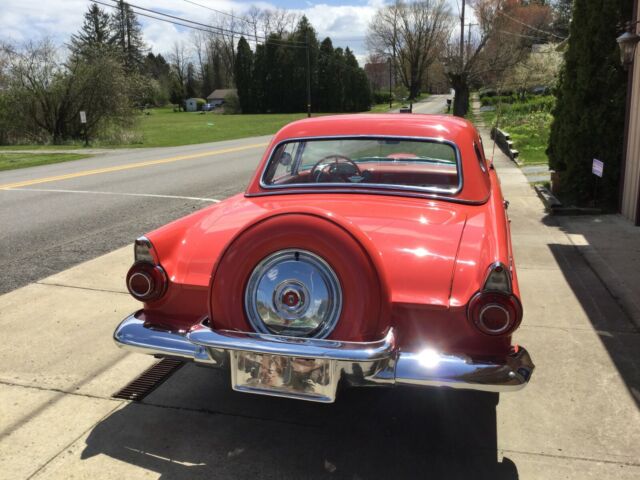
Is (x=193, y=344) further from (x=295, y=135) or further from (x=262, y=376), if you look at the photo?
(x=295, y=135)

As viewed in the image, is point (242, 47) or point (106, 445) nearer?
point (106, 445)

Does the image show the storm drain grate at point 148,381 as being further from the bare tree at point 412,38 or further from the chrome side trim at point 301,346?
Answer: the bare tree at point 412,38

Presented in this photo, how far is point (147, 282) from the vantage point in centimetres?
306

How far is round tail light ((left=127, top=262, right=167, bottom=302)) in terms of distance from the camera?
10.0 feet

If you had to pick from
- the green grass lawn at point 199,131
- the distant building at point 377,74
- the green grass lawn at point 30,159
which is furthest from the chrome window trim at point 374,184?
the distant building at point 377,74

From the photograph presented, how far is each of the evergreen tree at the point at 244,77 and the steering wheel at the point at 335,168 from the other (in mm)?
74966

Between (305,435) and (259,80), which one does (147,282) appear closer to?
(305,435)

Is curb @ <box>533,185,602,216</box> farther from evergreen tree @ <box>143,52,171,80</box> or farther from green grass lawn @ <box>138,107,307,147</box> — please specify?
evergreen tree @ <box>143,52,171,80</box>

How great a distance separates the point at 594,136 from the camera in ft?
28.7

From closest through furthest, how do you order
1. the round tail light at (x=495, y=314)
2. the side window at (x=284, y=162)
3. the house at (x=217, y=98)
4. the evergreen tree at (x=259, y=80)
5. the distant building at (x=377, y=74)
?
the round tail light at (x=495, y=314), the side window at (x=284, y=162), the evergreen tree at (x=259, y=80), the house at (x=217, y=98), the distant building at (x=377, y=74)

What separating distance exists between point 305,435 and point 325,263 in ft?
3.47

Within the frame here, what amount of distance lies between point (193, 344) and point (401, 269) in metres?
1.12

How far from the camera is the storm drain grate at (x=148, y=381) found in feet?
11.3

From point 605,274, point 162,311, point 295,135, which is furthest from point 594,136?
point 162,311
